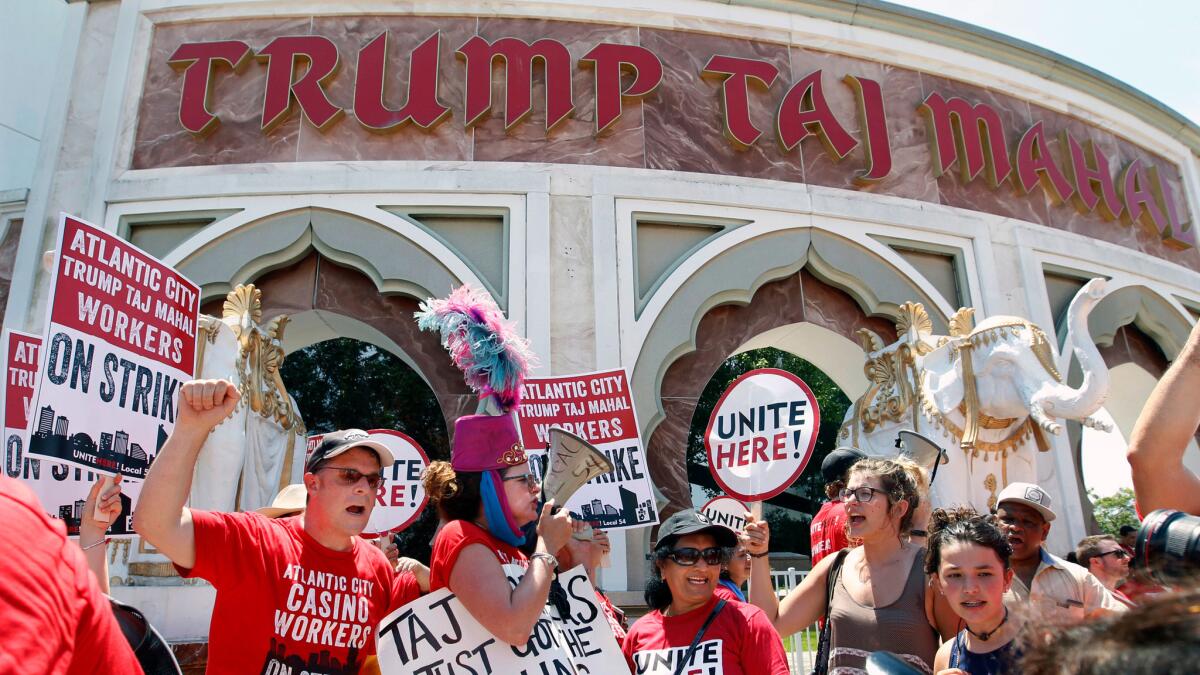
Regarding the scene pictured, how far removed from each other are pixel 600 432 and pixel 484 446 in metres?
3.96

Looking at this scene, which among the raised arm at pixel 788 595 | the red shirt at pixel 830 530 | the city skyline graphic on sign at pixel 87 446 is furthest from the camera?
the red shirt at pixel 830 530

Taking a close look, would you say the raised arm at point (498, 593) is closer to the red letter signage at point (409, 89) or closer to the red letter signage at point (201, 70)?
the red letter signage at point (409, 89)

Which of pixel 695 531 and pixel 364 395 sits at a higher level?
pixel 364 395

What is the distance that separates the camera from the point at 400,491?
21.3 feet

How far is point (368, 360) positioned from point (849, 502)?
15.2m

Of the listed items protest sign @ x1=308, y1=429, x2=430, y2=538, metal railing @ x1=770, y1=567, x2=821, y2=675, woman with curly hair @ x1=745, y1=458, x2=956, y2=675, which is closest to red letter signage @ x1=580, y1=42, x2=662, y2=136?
protest sign @ x1=308, y1=429, x2=430, y2=538

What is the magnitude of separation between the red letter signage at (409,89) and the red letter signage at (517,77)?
36cm

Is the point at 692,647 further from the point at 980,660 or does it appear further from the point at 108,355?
the point at 108,355

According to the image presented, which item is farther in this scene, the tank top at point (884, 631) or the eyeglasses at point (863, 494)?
Result: the eyeglasses at point (863, 494)

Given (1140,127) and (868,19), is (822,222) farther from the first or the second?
(1140,127)

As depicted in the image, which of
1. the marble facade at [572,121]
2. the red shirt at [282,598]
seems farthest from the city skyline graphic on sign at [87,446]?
the marble facade at [572,121]

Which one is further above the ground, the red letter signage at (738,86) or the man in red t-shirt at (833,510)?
the red letter signage at (738,86)

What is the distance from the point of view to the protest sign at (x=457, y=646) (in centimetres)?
264

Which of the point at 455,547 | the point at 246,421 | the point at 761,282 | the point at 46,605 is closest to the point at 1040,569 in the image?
the point at 455,547
